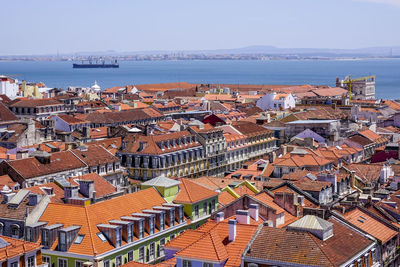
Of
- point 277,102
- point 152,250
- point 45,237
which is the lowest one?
point 277,102

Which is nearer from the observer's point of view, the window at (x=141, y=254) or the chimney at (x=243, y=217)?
the chimney at (x=243, y=217)

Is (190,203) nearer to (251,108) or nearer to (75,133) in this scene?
(75,133)

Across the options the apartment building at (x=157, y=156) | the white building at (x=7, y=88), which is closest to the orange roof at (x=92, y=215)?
the apartment building at (x=157, y=156)

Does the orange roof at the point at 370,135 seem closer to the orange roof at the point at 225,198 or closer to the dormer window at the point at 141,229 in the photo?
the orange roof at the point at 225,198

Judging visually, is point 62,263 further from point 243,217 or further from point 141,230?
point 243,217

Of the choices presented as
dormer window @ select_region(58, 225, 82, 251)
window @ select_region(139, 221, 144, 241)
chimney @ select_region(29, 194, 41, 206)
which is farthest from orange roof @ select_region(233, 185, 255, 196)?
dormer window @ select_region(58, 225, 82, 251)

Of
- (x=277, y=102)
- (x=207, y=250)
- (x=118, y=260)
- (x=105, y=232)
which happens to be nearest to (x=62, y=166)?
(x=105, y=232)

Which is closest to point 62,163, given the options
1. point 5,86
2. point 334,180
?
point 334,180
